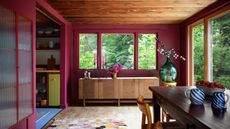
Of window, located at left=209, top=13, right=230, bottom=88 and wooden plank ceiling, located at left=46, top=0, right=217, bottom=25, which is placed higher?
wooden plank ceiling, located at left=46, top=0, right=217, bottom=25

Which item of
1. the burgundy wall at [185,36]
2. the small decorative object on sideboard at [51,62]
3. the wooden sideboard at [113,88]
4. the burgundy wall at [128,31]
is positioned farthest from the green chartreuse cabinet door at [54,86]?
the burgundy wall at [185,36]

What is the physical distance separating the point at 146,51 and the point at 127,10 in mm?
2184

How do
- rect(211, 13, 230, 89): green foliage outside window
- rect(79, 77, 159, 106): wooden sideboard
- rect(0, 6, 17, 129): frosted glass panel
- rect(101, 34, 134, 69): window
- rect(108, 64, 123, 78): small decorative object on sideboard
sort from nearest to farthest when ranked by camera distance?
rect(0, 6, 17, 129): frosted glass panel < rect(211, 13, 230, 89): green foliage outside window < rect(79, 77, 159, 106): wooden sideboard < rect(108, 64, 123, 78): small decorative object on sideboard < rect(101, 34, 134, 69): window

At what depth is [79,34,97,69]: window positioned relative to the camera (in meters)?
7.36

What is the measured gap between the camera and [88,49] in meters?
7.36

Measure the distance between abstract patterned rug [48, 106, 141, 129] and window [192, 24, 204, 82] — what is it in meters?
1.75

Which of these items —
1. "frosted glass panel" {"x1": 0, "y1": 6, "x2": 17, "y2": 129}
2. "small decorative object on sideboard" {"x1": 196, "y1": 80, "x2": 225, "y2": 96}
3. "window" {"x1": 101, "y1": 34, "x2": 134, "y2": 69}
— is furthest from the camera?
"window" {"x1": 101, "y1": 34, "x2": 134, "y2": 69}

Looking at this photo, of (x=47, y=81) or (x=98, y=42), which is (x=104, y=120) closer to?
(x=47, y=81)

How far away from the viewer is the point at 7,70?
290 centimetres

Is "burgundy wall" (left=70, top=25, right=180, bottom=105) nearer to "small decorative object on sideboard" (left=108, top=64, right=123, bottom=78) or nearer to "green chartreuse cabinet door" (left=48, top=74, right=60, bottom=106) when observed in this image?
"small decorative object on sideboard" (left=108, top=64, right=123, bottom=78)

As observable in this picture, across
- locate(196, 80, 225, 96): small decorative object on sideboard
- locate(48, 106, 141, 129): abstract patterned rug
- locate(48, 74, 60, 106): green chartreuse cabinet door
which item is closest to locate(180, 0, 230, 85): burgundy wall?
locate(48, 106, 141, 129): abstract patterned rug

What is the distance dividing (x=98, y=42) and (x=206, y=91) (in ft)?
16.3

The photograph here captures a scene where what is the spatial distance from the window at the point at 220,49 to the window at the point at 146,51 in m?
2.28

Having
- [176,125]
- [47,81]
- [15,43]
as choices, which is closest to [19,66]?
[15,43]
